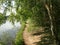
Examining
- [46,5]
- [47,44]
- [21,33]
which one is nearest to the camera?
[46,5]

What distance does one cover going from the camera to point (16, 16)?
15.9m

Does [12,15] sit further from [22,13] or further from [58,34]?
[58,34]

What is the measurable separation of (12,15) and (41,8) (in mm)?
2257

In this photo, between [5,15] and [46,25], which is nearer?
[5,15]

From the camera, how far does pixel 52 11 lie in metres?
15.6

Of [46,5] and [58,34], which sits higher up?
[46,5]

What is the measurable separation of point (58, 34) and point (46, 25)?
74.1 inches

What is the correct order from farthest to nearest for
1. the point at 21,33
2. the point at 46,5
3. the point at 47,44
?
1. the point at 21,33
2. the point at 47,44
3. the point at 46,5

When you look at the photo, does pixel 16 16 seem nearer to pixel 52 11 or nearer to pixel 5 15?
pixel 5 15

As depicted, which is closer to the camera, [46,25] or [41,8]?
[41,8]

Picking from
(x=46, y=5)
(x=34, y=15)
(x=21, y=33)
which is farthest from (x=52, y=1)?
(x=21, y=33)

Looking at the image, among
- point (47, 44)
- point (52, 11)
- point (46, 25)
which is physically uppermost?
point (52, 11)

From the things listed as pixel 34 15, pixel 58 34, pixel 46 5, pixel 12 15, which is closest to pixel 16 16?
pixel 12 15

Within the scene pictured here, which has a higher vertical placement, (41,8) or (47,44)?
(41,8)
